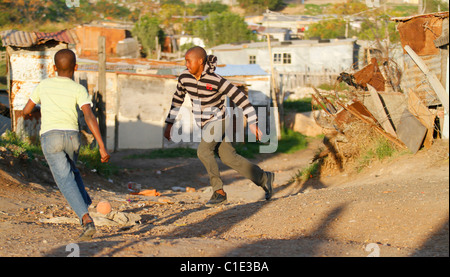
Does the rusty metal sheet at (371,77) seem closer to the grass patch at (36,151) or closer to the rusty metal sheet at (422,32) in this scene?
the rusty metal sheet at (422,32)

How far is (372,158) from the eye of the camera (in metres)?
10.5

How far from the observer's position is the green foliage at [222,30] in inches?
1703

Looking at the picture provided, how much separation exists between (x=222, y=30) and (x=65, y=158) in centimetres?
3935

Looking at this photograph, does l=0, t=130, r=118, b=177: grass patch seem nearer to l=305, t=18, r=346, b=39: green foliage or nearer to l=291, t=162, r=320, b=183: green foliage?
l=291, t=162, r=320, b=183: green foliage

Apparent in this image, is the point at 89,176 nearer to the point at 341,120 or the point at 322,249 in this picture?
the point at 341,120

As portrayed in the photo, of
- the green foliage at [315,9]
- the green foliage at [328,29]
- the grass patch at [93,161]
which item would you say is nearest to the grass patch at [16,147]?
the grass patch at [93,161]

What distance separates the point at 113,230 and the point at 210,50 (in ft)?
106

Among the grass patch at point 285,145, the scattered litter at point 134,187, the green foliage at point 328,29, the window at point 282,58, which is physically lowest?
the grass patch at point 285,145

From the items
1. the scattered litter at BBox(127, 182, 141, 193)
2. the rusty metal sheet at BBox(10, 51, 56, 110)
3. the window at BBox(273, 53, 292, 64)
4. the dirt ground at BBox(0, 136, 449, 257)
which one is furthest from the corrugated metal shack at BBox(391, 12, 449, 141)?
the window at BBox(273, 53, 292, 64)

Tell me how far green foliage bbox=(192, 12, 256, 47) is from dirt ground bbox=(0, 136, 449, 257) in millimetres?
33691

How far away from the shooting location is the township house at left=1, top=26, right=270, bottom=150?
529 inches

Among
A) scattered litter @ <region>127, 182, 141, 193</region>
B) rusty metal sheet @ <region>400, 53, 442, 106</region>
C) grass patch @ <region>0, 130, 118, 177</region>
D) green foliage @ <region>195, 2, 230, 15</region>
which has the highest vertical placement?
green foliage @ <region>195, 2, 230, 15</region>

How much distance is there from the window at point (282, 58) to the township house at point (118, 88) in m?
13.8
